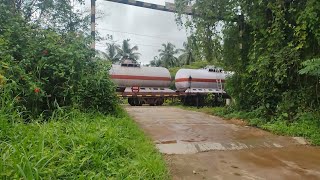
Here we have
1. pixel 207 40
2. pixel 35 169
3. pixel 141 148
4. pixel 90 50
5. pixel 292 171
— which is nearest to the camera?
pixel 35 169

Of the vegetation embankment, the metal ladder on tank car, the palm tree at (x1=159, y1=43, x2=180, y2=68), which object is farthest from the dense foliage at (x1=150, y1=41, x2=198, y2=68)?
the vegetation embankment

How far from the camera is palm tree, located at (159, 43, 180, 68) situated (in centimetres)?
3738

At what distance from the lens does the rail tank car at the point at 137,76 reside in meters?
16.5

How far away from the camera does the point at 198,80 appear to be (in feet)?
57.1

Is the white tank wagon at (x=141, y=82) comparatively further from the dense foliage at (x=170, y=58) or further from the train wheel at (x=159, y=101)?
the dense foliage at (x=170, y=58)

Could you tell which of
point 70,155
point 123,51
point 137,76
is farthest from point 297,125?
point 123,51

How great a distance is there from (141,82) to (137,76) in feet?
1.39

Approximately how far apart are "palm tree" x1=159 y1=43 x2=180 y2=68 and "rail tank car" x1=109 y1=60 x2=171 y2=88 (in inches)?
742

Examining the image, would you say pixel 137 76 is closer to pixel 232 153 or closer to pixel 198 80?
pixel 198 80

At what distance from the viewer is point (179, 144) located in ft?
17.6

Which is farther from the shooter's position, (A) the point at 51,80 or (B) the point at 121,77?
(B) the point at 121,77

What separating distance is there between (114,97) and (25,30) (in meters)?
2.35

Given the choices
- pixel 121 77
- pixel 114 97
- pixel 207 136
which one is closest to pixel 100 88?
pixel 114 97

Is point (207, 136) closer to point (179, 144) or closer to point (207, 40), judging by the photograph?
point (179, 144)
